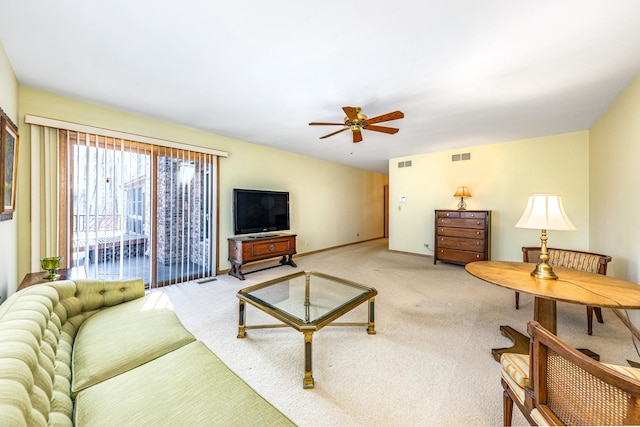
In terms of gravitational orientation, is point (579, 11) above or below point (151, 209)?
above

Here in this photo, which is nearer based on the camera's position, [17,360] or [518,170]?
[17,360]

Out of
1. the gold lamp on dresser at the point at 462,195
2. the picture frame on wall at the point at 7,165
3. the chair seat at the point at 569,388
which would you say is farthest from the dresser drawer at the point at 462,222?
the picture frame on wall at the point at 7,165

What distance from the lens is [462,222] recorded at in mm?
4477

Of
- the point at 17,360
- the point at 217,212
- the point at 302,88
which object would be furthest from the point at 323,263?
the point at 17,360

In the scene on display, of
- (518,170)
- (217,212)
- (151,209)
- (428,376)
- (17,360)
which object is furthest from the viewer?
(518,170)

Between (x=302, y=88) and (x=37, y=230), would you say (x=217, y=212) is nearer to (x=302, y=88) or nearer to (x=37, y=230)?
(x=37, y=230)

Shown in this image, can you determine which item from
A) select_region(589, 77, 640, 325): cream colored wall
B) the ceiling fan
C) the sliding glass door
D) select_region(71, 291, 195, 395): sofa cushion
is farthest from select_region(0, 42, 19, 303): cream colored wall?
select_region(589, 77, 640, 325): cream colored wall

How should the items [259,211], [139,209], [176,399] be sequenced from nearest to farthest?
[176,399], [139,209], [259,211]

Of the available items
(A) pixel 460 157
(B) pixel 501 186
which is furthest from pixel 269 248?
(B) pixel 501 186

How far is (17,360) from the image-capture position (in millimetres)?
805

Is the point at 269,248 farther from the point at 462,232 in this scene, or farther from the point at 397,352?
the point at 462,232

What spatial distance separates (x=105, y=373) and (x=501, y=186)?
574 centimetres

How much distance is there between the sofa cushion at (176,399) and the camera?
0.91 m

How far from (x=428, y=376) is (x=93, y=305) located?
247 cm
